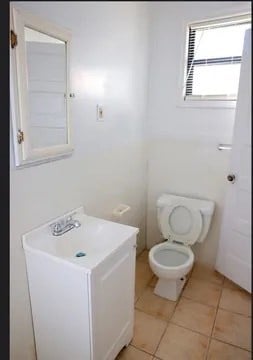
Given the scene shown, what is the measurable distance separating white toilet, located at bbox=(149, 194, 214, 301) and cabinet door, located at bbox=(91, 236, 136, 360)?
49cm

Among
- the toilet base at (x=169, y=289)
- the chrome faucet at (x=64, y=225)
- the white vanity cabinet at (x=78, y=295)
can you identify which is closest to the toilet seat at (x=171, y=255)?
the toilet base at (x=169, y=289)

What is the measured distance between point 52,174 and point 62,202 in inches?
7.2

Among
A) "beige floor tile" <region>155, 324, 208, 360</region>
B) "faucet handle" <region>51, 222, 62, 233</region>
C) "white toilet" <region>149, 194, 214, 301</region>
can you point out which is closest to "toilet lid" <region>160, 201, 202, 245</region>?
"white toilet" <region>149, 194, 214, 301</region>

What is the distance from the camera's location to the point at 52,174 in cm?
129

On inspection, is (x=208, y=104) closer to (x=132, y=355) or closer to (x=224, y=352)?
(x=224, y=352)

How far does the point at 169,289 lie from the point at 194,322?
0.91 feet

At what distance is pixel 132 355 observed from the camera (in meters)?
1.47

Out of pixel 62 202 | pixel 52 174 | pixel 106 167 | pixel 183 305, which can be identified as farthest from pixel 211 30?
pixel 183 305

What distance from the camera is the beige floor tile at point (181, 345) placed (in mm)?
1460

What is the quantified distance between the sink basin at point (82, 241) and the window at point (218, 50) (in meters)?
0.85

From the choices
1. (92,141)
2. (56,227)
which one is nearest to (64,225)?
(56,227)

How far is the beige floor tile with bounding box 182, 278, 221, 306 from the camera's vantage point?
1.90 meters

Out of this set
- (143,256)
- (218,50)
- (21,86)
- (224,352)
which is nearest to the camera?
(218,50)

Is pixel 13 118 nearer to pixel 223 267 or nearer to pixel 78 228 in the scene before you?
pixel 78 228
